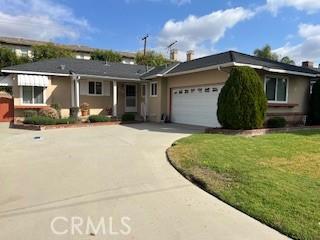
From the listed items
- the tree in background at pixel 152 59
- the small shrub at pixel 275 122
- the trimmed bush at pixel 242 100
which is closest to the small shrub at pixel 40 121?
the trimmed bush at pixel 242 100

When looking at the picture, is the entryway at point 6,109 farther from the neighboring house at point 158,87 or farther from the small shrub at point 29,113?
the small shrub at point 29,113

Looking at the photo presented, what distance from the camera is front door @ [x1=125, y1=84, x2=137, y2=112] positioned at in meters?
23.0

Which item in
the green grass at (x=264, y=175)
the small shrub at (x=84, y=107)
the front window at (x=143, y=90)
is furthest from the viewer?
the front window at (x=143, y=90)

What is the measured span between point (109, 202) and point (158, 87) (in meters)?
15.7

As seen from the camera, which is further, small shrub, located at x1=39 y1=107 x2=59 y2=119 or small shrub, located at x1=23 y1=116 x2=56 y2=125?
small shrub, located at x1=39 y1=107 x2=59 y2=119

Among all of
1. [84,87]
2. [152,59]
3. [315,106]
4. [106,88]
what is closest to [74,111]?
[84,87]

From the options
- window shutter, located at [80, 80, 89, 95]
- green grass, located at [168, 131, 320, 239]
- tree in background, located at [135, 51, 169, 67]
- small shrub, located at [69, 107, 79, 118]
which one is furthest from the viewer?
tree in background, located at [135, 51, 169, 67]

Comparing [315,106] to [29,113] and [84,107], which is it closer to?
[84,107]

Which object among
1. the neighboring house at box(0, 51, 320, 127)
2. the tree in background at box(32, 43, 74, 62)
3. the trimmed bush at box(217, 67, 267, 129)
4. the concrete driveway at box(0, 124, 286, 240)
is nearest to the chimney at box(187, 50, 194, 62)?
the neighboring house at box(0, 51, 320, 127)

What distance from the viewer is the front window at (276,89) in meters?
15.5

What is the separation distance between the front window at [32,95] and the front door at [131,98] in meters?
6.33

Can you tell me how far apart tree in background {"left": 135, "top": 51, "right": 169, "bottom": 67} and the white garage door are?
24277 mm

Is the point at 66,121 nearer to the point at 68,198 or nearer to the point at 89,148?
the point at 89,148

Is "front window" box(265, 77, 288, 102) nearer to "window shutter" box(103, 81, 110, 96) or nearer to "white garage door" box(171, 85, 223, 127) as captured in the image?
"white garage door" box(171, 85, 223, 127)
